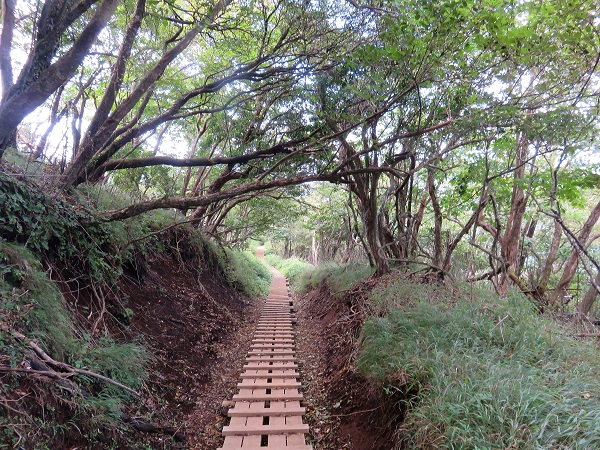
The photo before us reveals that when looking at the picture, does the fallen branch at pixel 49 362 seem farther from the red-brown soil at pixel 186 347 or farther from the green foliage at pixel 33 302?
the red-brown soil at pixel 186 347

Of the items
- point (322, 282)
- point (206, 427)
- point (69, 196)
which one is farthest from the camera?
point (322, 282)

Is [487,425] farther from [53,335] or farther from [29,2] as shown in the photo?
[29,2]

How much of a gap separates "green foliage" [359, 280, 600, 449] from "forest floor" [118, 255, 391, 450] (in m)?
0.57

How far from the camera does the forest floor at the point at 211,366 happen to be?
3551 millimetres

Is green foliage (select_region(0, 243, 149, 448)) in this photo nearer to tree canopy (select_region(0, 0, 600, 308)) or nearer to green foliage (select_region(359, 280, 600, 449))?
tree canopy (select_region(0, 0, 600, 308))

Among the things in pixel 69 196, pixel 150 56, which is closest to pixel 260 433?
pixel 69 196

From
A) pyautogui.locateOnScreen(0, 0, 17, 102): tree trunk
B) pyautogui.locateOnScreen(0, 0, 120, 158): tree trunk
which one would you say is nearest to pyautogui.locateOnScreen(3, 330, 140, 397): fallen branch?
pyautogui.locateOnScreen(0, 0, 120, 158): tree trunk

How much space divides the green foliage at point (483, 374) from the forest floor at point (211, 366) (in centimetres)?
57

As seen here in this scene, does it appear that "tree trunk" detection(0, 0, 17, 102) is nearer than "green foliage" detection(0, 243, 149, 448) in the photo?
No

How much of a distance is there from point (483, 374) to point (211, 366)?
4.01 meters

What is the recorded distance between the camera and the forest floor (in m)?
3.55

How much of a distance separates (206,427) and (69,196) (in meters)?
3.47

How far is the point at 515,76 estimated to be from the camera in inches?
213

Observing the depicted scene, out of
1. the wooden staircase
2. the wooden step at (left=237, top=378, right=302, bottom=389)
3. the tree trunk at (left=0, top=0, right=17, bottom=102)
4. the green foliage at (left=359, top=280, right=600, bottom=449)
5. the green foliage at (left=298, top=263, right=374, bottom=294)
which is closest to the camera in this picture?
the green foliage at (left=359, top=280, right=600, bottom=449)
